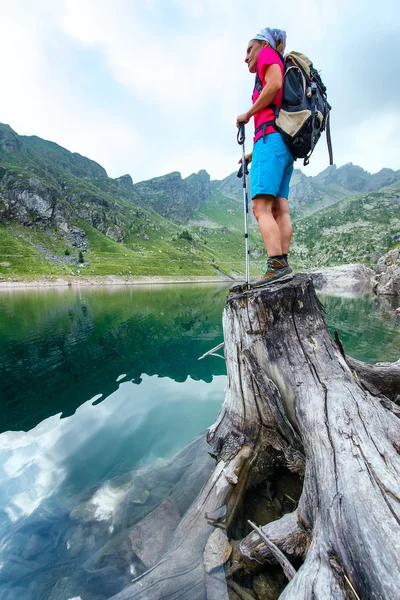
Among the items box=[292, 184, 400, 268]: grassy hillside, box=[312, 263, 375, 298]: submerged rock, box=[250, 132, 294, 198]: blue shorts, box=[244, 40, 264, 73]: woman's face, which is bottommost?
box=[312, 263, 375, 298]: submerged rock

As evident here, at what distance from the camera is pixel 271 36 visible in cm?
459

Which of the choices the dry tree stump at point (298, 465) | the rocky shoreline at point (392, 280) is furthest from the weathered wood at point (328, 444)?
the rocky shoreline at point (392, 280)

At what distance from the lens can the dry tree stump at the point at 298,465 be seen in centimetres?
205

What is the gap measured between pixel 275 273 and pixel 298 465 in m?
3.07

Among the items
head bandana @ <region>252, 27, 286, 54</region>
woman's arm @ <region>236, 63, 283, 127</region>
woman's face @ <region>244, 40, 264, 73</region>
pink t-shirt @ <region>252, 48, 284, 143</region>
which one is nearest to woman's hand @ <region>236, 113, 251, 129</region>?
pink t-shirt @ <region>252, 48, 284, 143</region>

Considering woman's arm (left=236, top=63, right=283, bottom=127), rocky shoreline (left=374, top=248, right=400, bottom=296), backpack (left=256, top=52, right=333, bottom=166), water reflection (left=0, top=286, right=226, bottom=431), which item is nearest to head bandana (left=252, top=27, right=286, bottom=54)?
backpack (left=256, top=52, right=333, bottom=166)

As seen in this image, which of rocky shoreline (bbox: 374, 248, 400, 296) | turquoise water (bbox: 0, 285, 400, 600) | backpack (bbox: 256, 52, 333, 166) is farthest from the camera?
rocky shoreline (bbox: 374, 248, 400, 296)

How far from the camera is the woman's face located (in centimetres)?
459

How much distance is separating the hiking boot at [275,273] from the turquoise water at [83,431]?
4434mm

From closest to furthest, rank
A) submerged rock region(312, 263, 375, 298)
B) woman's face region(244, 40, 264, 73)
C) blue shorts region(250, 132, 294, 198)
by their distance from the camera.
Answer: blue shorts region(250, 132, 294, 198)
woman's face region(244, 40, 264, 73)
submerged rock region(312, 263, 375, 298)

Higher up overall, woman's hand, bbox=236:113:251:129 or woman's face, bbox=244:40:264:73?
woman's face, bbox=244:40:264:73

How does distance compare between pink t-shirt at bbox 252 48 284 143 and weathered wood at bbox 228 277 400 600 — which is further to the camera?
pink t-shirt at bbox 252 48 284 143

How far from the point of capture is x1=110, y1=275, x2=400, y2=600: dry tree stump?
2051 mm

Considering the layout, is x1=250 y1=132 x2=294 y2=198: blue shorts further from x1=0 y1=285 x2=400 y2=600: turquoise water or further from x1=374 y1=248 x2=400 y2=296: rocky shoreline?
x1=374 y1=248 x2=400 y2=296: rocky shoreline
